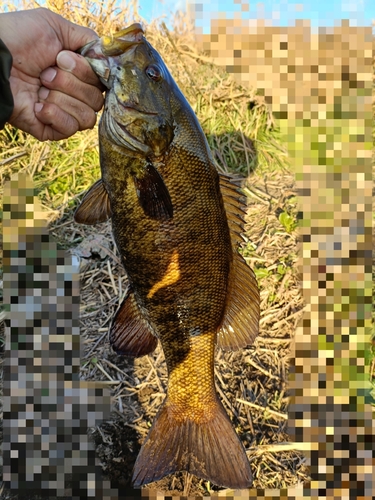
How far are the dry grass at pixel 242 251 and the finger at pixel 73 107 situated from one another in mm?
2070

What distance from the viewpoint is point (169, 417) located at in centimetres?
177

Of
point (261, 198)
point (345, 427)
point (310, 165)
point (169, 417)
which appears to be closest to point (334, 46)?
point (310, 165)

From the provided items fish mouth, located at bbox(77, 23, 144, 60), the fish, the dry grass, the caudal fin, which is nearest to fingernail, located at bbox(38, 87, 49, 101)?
the fish

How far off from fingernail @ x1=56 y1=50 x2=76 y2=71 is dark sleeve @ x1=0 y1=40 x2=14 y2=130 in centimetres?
20

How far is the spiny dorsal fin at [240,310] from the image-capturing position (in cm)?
165

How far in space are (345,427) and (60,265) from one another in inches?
116

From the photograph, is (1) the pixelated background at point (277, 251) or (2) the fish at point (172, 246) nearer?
(2) the fish at point (172, 246)

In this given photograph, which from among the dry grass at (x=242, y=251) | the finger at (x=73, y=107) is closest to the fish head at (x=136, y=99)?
the finger at (x=73, y=107)

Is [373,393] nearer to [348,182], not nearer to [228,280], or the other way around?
[348,182]

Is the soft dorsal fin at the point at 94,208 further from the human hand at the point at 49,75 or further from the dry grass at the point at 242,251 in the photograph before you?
the dry grass at the point at 242,251

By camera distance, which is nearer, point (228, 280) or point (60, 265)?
point (228, 280)

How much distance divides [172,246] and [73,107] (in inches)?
34.1

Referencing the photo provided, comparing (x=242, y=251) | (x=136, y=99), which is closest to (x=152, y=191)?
(x=136, y=99)

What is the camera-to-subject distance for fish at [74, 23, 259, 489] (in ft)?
4.70
